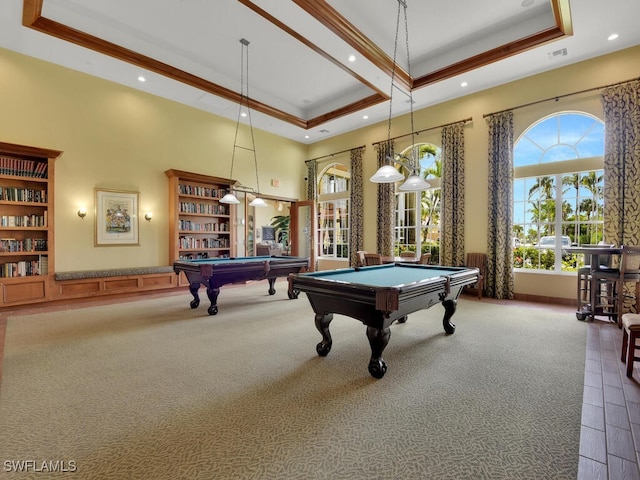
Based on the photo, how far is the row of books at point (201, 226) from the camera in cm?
721

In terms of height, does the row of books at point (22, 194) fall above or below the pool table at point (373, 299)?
above

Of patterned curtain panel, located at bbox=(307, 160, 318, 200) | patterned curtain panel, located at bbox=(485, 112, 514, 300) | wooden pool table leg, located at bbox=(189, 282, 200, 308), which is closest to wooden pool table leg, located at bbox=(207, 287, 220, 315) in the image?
wooden pool table leg, located at bbox=(189, 282, 200, 308)

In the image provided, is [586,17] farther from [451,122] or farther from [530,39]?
[451,122]

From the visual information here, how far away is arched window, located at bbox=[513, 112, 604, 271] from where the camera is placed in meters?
5.45

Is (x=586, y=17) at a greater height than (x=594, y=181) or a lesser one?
greater

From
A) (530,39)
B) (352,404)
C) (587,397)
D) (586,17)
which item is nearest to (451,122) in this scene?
(530,39)

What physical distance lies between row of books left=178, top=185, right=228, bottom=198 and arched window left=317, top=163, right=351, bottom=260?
10.6ft

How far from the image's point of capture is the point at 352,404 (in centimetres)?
224

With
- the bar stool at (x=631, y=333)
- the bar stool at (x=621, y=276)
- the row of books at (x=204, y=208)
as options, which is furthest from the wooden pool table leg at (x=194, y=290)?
the bar stool at (x=621, y=276)

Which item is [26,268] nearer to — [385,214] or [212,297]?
[212,297]

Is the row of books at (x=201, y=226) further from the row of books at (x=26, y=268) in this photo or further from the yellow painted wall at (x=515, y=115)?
the yellow painted wall at (x=515, y=115)

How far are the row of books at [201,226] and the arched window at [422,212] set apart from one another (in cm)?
454

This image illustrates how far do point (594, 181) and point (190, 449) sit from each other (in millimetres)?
7101

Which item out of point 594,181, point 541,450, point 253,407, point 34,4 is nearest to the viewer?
point 541,450
